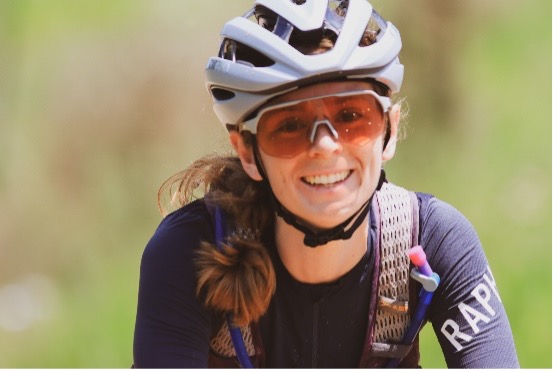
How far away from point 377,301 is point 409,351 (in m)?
0.20

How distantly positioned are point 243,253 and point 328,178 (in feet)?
1.09

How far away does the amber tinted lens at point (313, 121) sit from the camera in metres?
3.04

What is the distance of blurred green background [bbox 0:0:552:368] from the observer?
20.4 feet

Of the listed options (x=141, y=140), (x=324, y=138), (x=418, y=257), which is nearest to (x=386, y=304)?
(x=418, y=257)

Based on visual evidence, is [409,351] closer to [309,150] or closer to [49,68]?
[309,150]

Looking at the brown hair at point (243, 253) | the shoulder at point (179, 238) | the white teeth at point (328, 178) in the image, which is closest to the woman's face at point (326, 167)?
the white teeth at point (328, 178)

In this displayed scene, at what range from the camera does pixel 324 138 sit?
9.86 ft

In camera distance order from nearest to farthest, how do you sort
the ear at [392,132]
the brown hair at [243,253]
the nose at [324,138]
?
the nose at [324,138] → the brown hair at [243,253] → the ear at [392,132]

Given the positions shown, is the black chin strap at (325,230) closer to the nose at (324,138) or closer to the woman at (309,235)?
the woman at (309,235)

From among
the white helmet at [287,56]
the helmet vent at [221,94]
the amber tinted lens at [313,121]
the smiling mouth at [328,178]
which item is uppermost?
the white helmet at [287,56]

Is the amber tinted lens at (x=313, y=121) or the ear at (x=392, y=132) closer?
the amber tinted lens at (x=313, y=121)

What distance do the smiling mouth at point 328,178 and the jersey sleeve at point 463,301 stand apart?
1.05ft

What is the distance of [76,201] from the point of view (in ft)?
21.4


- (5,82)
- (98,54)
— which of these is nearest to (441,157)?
(98,54)
